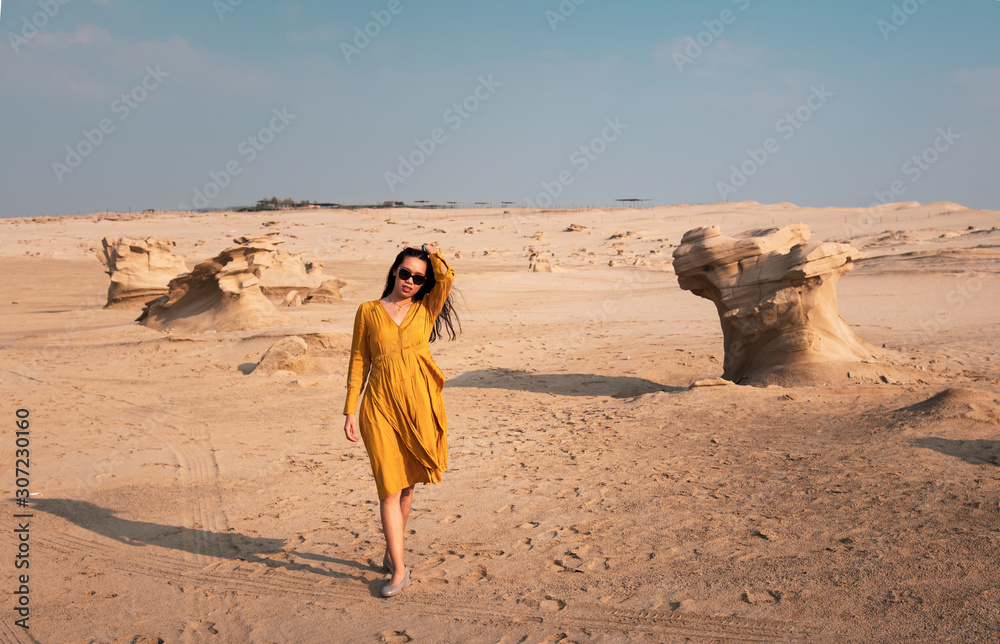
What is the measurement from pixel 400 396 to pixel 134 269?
624 inches

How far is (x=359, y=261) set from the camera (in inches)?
1136

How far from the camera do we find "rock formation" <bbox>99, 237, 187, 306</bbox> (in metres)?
16.9

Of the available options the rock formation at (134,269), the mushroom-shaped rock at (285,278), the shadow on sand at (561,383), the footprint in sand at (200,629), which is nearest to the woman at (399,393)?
the footprint in sand at (200,629)

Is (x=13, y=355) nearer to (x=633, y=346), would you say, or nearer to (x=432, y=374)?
(x=633, y=346)

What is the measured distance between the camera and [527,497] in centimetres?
496

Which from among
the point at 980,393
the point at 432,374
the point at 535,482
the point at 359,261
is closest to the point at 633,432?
the point at 535,482

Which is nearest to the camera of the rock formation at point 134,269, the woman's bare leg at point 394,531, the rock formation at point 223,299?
the woman's bare leg at point 394,531

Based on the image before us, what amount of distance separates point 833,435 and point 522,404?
133 inches

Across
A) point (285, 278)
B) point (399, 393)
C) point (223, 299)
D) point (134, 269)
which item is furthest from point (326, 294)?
point (399, 393)

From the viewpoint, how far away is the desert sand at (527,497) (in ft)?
10.7

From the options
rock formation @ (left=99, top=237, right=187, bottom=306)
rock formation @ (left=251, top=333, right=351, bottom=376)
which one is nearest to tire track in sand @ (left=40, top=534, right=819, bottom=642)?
rock formation @ (left=251, top=333, right=351, bottom=376)

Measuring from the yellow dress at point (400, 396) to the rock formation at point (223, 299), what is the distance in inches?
386

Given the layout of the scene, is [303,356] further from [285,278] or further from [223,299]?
[285,278]

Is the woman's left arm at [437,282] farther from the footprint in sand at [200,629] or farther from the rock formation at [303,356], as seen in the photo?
the rock formation at [303,356]
